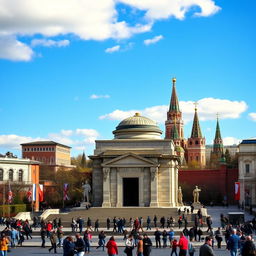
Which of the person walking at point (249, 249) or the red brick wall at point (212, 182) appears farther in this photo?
the red brick wall at point (212, 182)

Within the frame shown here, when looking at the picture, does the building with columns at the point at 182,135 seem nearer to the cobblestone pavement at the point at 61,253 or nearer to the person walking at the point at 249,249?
the cobblestone pavement at the point at 61,253

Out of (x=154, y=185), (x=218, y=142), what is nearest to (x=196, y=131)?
(x=218, y=142)

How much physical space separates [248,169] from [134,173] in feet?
114

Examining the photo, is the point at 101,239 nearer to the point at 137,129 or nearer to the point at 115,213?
the point at 115,213

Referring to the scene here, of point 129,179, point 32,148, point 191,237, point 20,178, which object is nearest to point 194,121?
point 32,148

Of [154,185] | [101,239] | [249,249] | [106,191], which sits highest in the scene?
[154,185]

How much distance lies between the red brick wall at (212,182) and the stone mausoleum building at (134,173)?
1419 inches

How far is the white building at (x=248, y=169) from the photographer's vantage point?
94062 millimetres

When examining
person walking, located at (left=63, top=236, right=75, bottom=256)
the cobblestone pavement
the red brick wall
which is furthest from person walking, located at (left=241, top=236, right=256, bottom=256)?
the red brick wall

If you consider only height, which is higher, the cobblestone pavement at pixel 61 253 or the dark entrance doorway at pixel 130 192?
the dark entrance doorway at pixel 130 192

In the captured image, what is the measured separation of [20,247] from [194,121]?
15210cm

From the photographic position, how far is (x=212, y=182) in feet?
348

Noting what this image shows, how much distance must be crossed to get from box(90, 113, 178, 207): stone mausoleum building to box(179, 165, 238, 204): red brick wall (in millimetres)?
36033

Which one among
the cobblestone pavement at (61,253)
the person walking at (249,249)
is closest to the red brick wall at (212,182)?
the cobblestone pavement at (61,253)
